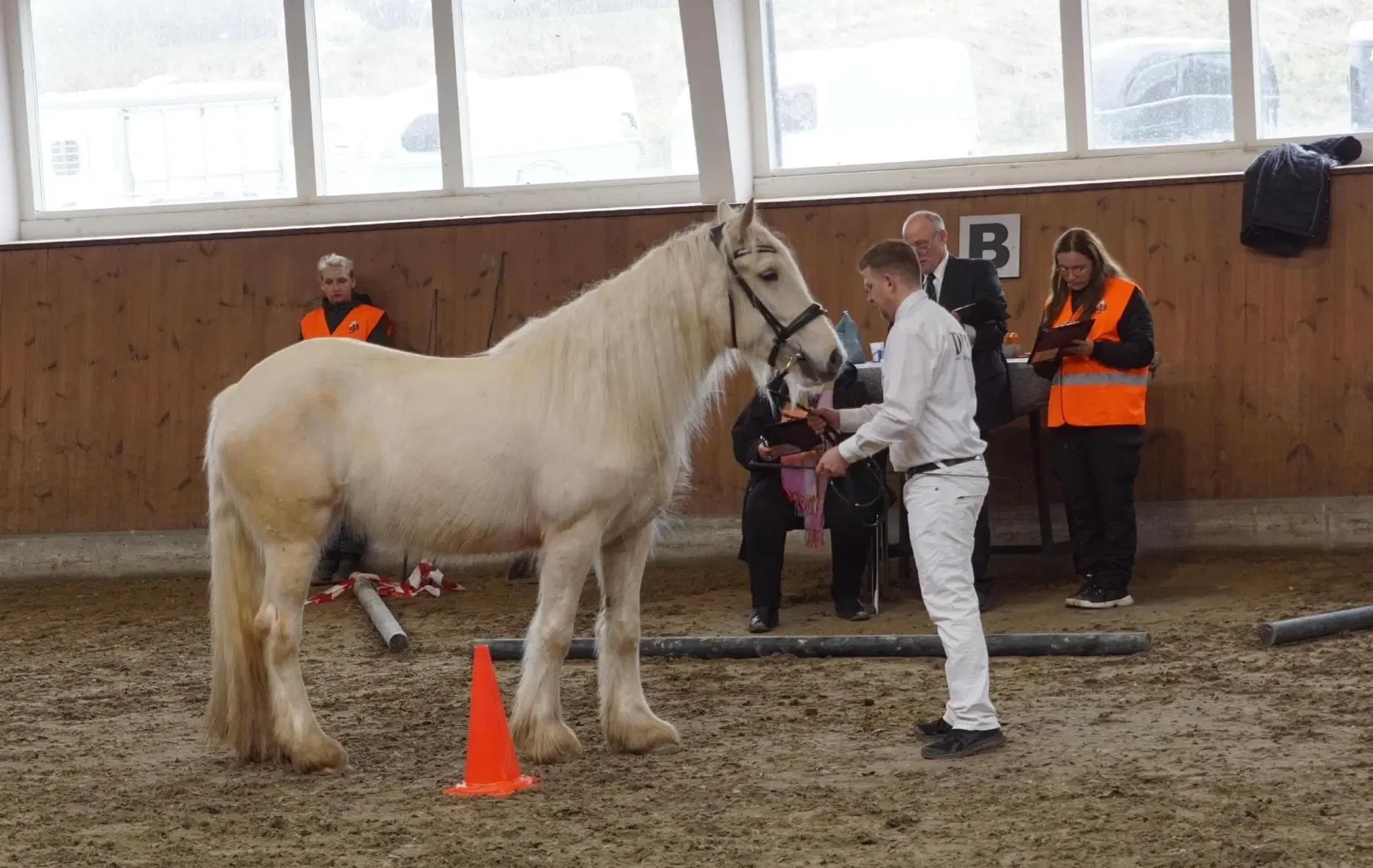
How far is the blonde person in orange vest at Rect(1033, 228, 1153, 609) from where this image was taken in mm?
7062

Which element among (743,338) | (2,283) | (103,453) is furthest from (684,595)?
(2,283)

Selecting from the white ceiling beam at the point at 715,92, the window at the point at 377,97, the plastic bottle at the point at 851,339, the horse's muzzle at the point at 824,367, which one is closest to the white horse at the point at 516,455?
the horse's muzzle at the point at 824,367

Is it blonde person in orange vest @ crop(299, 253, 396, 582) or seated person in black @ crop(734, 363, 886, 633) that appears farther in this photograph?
blonde person in orange vest @ crop(299, 253, 396, 582)

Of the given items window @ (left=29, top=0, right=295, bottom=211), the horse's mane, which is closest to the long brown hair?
the horse's mane

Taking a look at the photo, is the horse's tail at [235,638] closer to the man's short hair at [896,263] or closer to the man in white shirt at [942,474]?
the man in white shirt at [942,474]

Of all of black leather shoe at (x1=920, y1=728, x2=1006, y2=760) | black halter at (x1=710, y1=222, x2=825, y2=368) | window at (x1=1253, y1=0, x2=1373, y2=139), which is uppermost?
window at (x1=1253, y1=0, x2=1373, y2=139)

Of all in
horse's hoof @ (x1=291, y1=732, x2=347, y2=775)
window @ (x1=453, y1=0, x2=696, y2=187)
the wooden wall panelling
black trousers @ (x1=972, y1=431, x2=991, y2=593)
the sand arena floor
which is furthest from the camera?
window @ (x1=453, y1=0, x2=696, y2=187)

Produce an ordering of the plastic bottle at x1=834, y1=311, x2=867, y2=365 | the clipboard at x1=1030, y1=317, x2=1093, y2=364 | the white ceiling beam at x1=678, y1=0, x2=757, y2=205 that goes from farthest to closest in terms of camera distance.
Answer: the white ceiling beam at x1=678, y1=0, x2=757, y2=205
the plastic bottle at x1=834, y1=311, x2=867, y2=365
the clipboard at x1=1030, y1=317, x2=1093, y2=364

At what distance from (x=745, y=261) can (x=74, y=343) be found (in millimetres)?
6686

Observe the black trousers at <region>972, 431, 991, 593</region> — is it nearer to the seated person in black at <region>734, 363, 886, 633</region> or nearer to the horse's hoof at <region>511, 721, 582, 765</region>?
the seated person in black at <region>734, 363, 886, 633</region>

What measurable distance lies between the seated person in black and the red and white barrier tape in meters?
2.14

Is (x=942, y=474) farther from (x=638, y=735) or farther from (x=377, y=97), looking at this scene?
(x=377, y=97)

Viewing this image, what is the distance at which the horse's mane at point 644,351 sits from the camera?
482 centimetres

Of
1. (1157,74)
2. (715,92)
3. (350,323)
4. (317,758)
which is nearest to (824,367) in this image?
(317,758)
